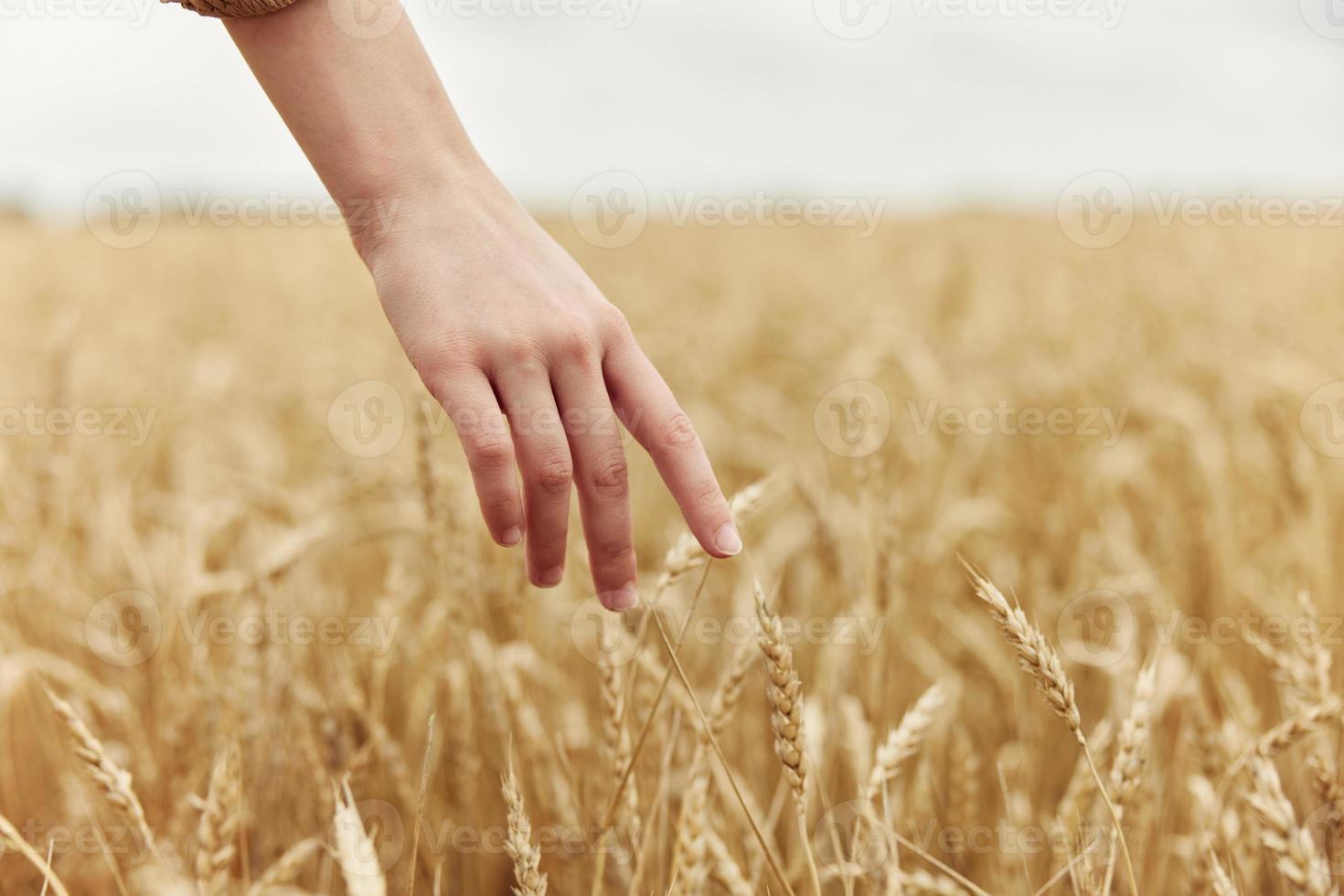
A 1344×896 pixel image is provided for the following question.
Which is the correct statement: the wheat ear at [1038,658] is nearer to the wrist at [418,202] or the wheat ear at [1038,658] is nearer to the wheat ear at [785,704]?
the wheat ear at [785,704]

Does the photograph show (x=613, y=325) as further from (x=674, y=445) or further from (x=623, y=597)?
(x=623, y=597)

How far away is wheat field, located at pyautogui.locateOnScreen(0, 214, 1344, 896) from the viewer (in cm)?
91

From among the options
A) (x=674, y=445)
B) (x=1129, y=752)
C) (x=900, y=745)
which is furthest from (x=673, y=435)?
(x=1129, y=752)

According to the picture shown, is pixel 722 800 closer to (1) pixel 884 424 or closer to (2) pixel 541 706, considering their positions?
(2) pixel 541 706

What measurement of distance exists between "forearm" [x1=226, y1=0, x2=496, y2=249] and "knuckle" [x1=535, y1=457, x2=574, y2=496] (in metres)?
0.24

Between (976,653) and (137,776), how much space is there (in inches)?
55.4

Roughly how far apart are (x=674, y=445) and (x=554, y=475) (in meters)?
0.11

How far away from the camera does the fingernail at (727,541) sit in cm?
81

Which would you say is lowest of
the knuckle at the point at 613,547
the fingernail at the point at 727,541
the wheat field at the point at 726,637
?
the wheat field at the point at 726,637

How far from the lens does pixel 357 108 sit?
775 millimetres

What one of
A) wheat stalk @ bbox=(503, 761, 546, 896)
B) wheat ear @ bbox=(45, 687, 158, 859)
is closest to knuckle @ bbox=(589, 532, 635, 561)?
wheat stalk @ bbox=(503, 761, 546, 896)

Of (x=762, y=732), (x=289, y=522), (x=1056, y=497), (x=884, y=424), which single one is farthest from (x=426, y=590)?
(x=1056, y=497)

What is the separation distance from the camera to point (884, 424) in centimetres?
279

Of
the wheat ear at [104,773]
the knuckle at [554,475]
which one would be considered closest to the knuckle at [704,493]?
the knuckle at [554,475]
